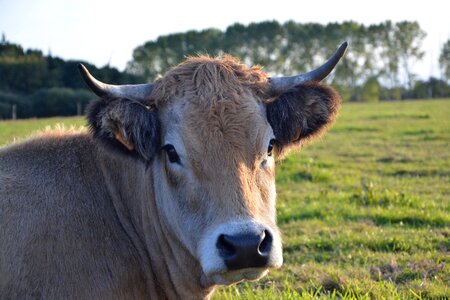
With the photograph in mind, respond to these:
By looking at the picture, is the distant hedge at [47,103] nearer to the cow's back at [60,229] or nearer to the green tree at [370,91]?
the cow's back at [60,229]

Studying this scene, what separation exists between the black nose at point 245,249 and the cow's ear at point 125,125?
47.7 inches

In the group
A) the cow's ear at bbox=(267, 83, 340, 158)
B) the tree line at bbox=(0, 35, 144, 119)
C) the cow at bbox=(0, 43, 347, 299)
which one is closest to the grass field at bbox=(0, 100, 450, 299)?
the cow at bbox=(0, 43, 347, 299)

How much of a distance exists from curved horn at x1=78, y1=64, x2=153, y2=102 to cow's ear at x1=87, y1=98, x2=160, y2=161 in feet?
0.18

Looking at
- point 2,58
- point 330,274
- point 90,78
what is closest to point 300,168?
point 330,274

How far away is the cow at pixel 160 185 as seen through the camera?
404cm

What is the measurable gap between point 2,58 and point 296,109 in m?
45.0

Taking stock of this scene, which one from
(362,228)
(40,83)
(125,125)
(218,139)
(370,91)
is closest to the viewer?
(218,139)

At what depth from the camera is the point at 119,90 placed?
15.0 ft

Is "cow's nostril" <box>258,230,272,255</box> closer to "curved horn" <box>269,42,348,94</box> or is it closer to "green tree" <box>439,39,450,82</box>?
"curved horn" <box>269,42,348,94</box>

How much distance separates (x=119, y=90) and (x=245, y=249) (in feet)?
5.77

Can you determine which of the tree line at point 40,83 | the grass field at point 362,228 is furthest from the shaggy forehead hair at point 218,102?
the tree line at point 40,83

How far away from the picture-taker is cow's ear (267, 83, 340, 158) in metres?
4.71

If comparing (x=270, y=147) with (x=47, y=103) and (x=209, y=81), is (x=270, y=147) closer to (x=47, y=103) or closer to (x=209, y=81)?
(x=209, y=81)

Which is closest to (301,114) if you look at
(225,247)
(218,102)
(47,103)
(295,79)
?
(295,79)
